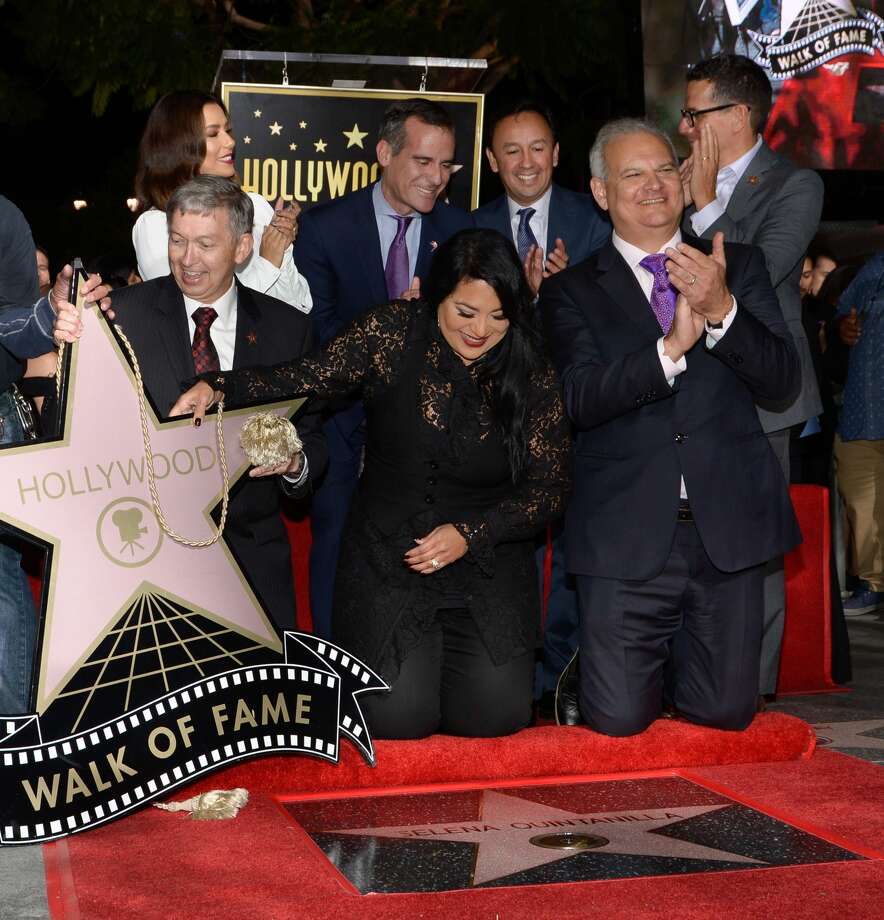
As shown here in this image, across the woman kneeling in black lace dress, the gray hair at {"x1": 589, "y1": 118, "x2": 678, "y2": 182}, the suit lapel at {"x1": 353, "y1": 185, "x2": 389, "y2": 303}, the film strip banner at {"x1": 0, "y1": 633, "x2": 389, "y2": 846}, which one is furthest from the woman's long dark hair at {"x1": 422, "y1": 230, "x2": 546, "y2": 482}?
the film strip banner at {"x1": 0, "y1": 633, "x2": 389, "y2": 846}

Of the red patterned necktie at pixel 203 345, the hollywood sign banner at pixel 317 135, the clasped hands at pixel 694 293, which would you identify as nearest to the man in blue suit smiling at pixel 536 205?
the hollywood sign banner at pixel 317 135

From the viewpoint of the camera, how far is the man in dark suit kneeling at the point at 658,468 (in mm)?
3828

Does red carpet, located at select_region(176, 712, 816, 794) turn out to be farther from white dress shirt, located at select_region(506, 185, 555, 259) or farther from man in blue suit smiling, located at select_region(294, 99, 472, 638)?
white dress shirt, located at select_region(506, 185, 555, 259)

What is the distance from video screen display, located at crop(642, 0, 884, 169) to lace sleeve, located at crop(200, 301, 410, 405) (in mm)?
4748

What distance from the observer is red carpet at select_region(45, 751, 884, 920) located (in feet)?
9.01

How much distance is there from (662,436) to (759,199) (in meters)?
0.99

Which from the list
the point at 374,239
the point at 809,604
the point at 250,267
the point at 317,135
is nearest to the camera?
the point at 250,267

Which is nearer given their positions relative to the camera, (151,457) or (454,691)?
(151,457)

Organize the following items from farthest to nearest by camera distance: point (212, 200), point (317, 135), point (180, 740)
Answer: point (317, 135)
point (212, 200)
point (180, 740)

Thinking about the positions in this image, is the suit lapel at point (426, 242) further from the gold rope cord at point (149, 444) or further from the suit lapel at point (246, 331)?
the gold rope cord at point (149, 444)

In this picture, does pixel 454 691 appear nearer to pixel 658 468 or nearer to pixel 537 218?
pixel 658 468

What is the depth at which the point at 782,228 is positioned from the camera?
170 inches

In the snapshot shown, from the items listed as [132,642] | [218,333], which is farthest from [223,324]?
[132,642]

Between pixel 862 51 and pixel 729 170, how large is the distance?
476cm
